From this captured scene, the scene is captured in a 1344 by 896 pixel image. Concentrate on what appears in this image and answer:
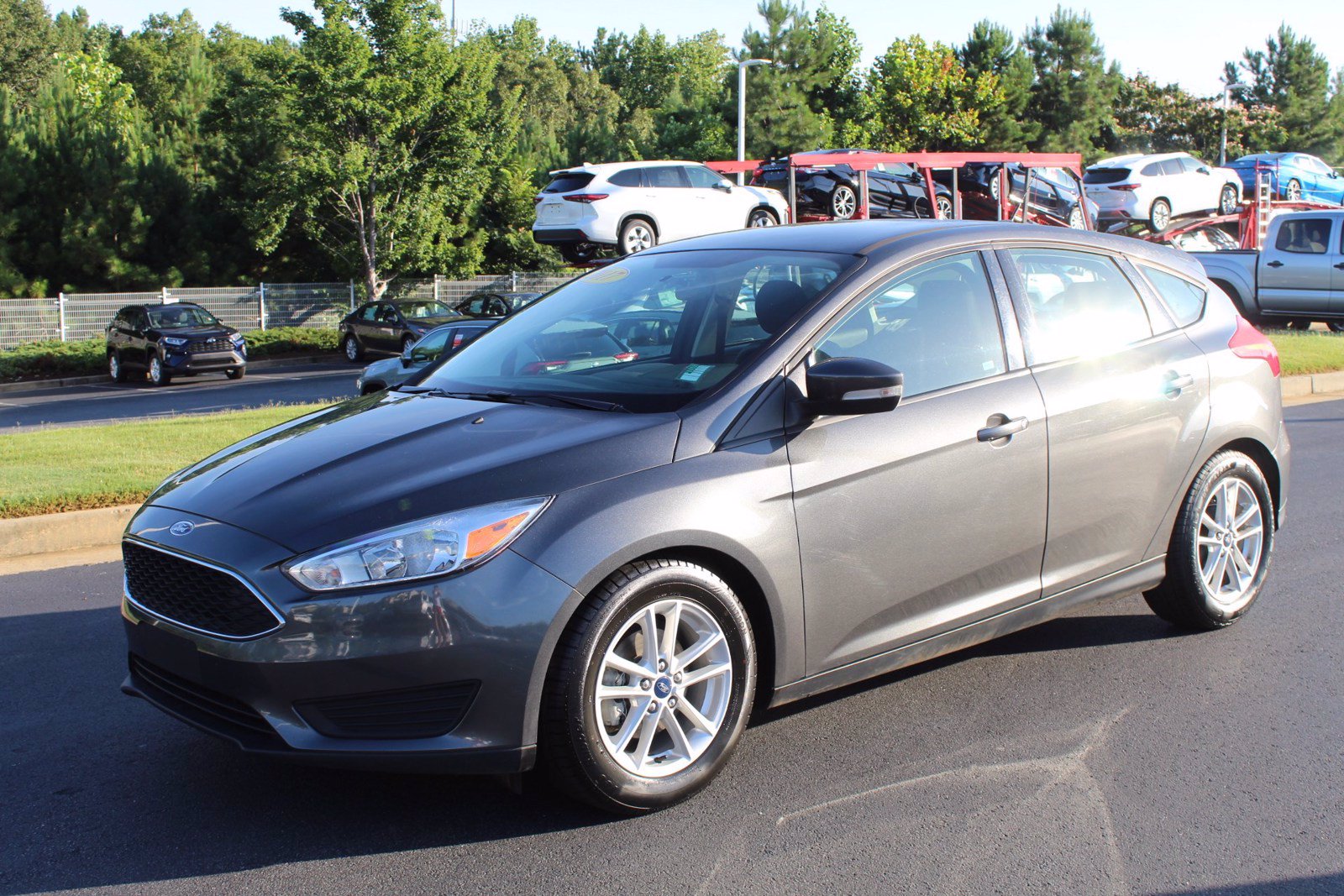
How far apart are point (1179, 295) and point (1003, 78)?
57.4m

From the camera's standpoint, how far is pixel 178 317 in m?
28.2

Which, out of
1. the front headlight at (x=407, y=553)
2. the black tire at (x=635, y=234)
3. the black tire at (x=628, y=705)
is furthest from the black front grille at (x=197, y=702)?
the black tire at (x=635, y=234)

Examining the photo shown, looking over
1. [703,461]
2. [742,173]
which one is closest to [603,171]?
[742,173]

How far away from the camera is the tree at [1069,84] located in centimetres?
6269

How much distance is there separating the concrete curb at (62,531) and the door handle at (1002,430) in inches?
213

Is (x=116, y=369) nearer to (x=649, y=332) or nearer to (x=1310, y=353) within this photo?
(x=1310, y=353)

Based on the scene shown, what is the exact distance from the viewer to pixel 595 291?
4.98 metres

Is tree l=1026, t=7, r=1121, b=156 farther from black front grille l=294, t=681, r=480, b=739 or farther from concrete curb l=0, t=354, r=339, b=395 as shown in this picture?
black front grille l=294, t=681, r=480, b=739

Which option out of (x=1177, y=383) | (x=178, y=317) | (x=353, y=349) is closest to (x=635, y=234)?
(x=178, y=317)

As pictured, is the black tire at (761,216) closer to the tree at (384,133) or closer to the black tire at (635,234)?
the black tire at (635,234)

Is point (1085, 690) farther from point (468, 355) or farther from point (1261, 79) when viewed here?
point (1261, 79)

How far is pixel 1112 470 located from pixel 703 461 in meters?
1.85

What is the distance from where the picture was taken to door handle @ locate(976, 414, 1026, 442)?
14.1 ft

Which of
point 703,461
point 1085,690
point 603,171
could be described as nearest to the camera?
point 703,461
